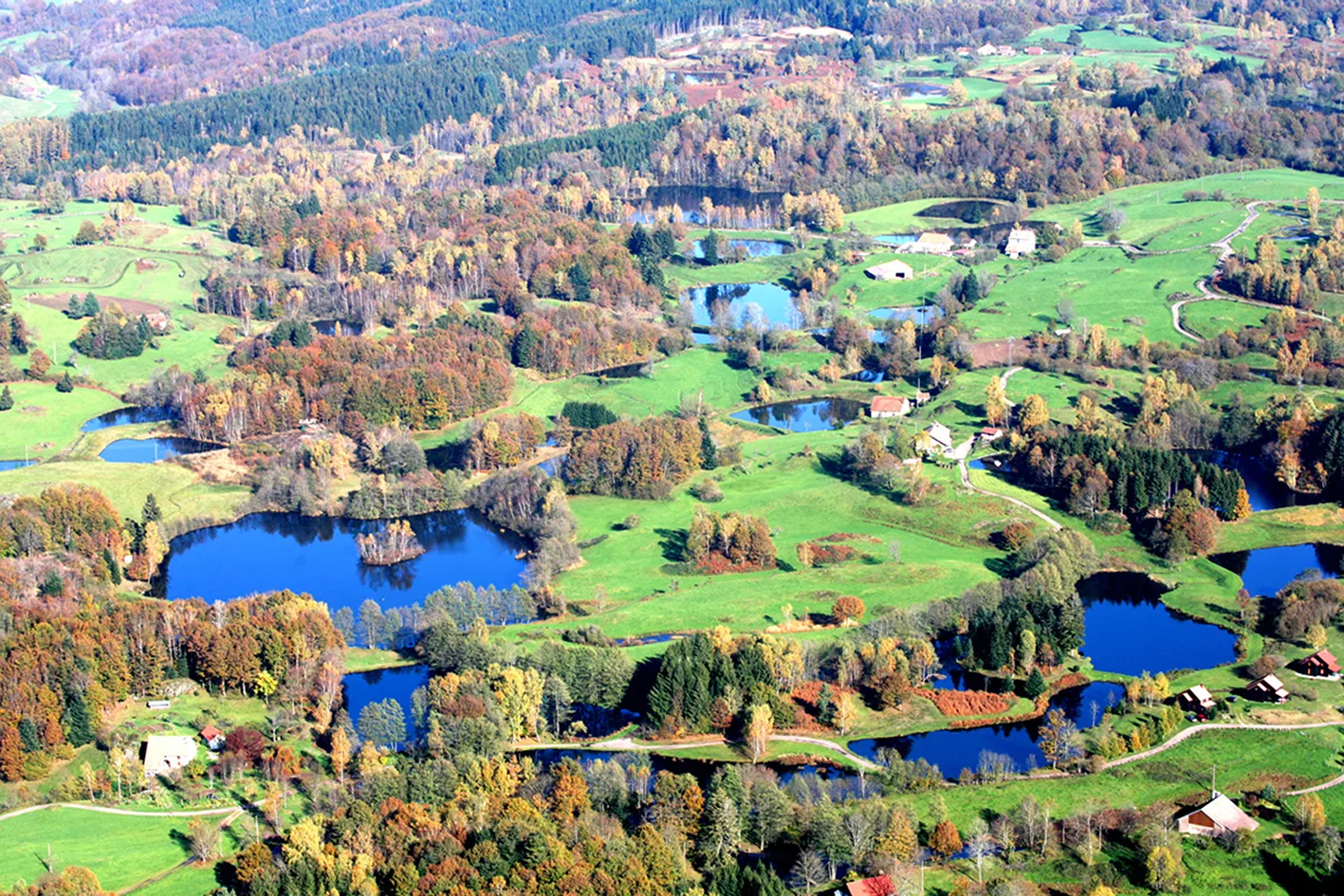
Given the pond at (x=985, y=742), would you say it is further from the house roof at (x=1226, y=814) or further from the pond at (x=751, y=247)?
the pond at (x=751, y=247)

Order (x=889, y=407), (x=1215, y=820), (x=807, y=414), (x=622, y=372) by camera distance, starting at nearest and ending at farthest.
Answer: (x=1215, y=820), (x=889, y=407), (x=807, y=414), (x=622, y=372)

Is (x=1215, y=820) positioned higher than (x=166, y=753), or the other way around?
(x=1215, y=820)

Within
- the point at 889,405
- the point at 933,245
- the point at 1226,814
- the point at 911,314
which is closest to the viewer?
the point at 1226,814

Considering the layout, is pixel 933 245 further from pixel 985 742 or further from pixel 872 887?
pixel 872 887

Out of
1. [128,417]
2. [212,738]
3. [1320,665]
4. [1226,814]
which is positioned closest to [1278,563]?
[1320,665]

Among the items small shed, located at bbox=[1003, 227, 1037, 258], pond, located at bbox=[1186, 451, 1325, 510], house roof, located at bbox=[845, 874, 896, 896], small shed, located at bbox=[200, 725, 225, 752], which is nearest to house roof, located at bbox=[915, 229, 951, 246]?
small shed, located at bbox=[1003, 227, 1037, 258]

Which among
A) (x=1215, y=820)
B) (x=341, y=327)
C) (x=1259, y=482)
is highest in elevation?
(x=1215, y=820)

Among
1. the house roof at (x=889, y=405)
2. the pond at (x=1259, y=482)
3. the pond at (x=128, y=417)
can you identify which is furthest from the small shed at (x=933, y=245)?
the pond at (x=128, y=417)
